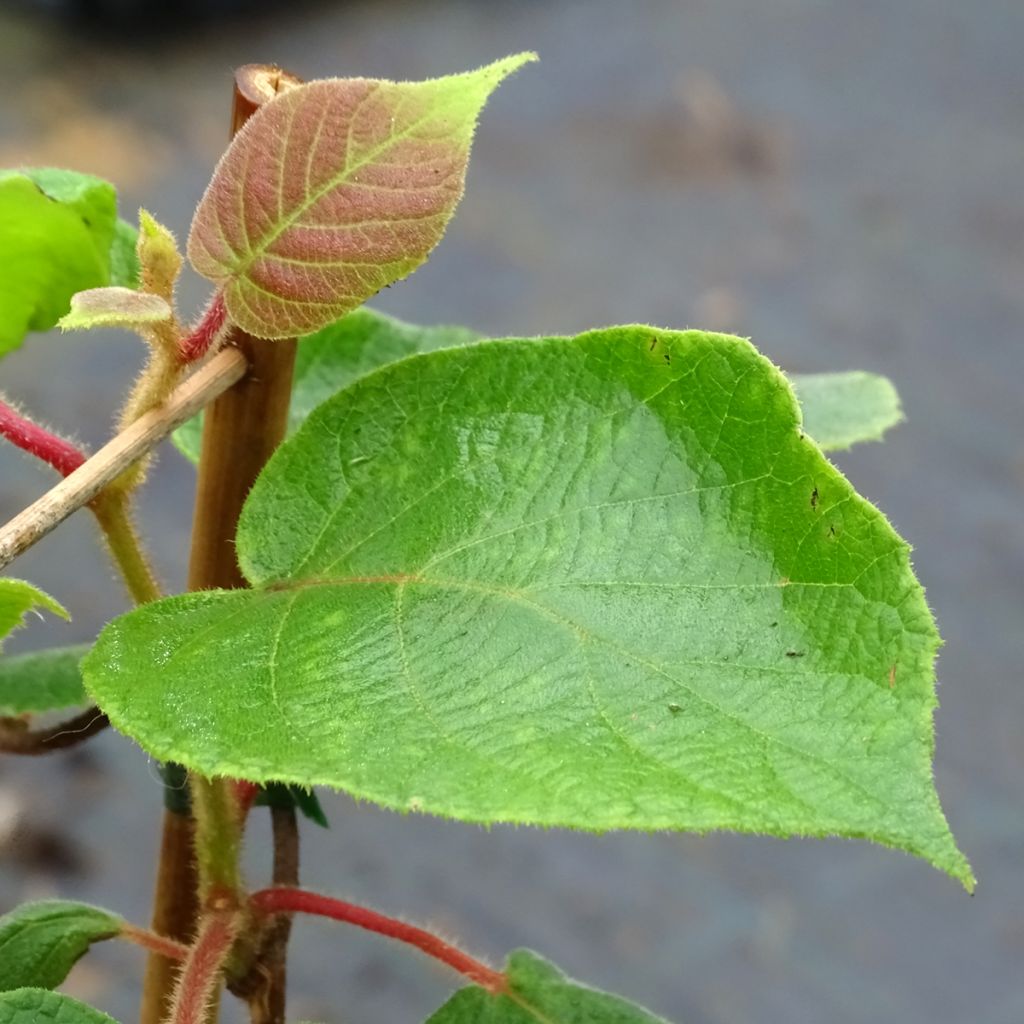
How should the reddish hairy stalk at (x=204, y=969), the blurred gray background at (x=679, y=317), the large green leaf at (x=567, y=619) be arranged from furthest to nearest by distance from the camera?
the blurred gray background at (x=679, y=317) < the reddish hairy stalk at (x=204, y=969) < the large green leaf at (x=567, y=619)

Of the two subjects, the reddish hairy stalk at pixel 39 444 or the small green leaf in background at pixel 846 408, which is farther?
the small green leaf in background at pixel 846 408

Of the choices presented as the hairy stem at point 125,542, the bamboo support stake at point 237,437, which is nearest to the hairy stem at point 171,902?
the bamboo support stake at point 237,437

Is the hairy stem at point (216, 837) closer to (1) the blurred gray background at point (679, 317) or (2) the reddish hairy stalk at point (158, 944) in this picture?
(2) the reddish hairy stalk at point (158, 944)

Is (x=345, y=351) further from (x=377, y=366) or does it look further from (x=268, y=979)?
(x=268, y=979)

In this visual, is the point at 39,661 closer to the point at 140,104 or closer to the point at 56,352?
the point at 56,352

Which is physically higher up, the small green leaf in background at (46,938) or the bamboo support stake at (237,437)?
the bamboo support stake at (237,437)

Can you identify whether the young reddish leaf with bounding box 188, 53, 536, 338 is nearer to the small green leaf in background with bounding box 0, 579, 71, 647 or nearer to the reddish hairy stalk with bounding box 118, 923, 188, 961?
the small green leaf in background with bounding box 0, 579, 71, 647
